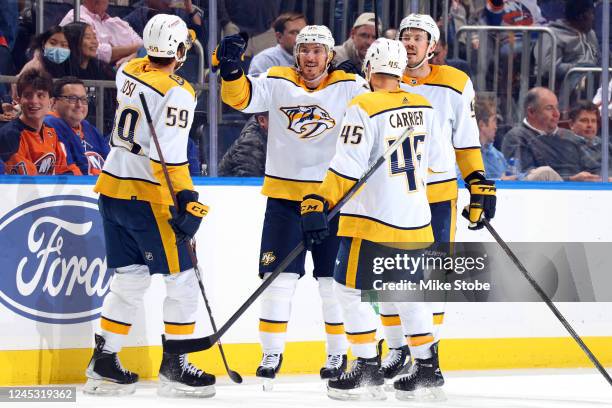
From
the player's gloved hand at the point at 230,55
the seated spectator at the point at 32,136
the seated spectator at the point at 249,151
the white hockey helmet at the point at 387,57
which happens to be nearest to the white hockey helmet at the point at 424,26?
the white hockey helmet at the point at 387,57

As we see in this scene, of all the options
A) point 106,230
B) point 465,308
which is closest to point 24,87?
point 106,230

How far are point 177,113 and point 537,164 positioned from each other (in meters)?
1.98

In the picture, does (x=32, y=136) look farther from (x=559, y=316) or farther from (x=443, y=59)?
(x=559, y=316)

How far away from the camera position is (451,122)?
5.35m

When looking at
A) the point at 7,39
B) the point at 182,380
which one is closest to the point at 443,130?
the point at 182,380

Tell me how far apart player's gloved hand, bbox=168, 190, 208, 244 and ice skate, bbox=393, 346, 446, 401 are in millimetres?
955

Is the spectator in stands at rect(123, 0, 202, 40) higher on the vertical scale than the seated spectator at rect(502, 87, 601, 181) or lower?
higher

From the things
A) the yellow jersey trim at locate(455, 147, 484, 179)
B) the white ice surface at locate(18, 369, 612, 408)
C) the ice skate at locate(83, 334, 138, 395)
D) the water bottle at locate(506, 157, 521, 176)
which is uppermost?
the yellow jersey trim at locate(455, 147, 484, 179)

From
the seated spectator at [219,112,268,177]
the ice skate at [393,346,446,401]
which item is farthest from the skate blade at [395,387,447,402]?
the seated spectator at [219,112,268,177]

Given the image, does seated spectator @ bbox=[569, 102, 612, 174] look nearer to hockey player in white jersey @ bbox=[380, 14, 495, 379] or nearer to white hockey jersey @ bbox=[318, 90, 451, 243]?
hockey player in white jersey @ bbox=[380, 14, 495, 379]

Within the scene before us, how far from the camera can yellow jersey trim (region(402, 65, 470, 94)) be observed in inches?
210

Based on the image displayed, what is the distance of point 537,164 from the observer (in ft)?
20.3

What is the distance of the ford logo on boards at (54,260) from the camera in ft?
17.5

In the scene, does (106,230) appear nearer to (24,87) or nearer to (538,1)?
(24,87)
